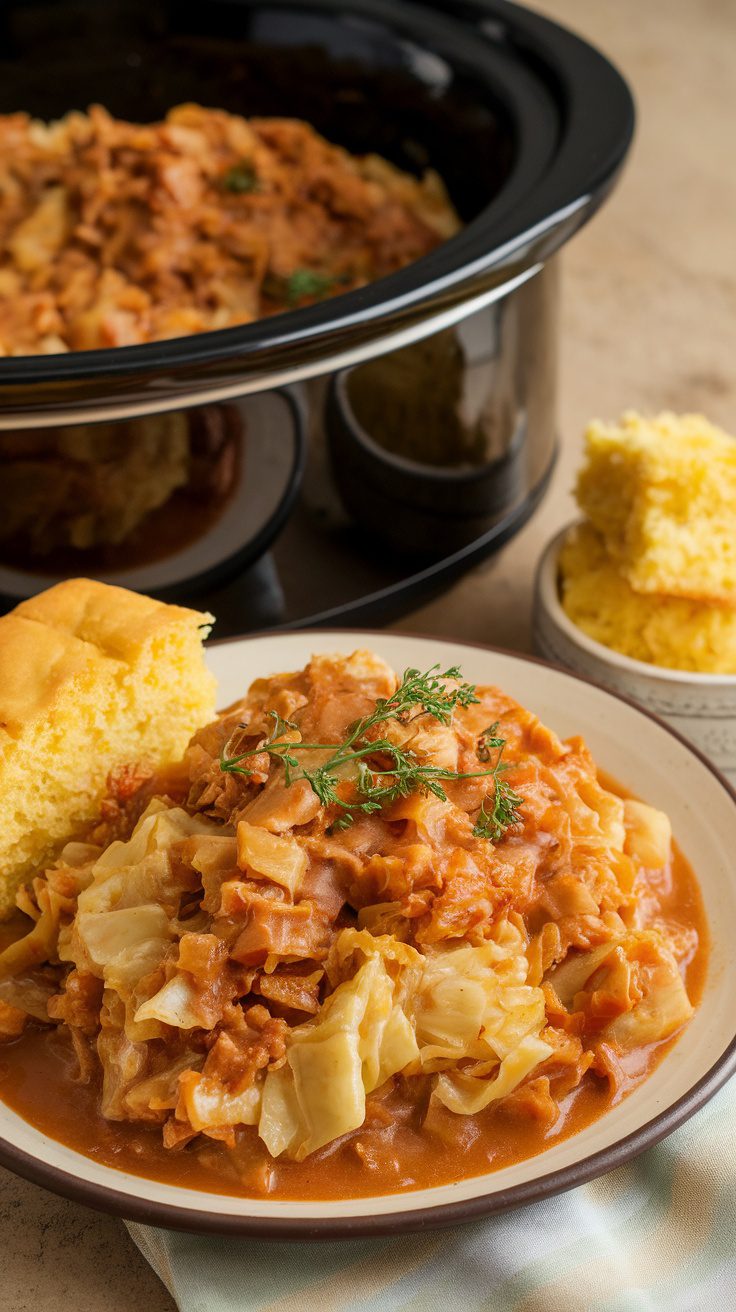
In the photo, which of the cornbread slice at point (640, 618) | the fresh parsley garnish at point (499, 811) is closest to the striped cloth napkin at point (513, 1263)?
the fresh parsley garnish at point (499, 811)

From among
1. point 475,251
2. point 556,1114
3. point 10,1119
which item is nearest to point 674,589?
point 475,251

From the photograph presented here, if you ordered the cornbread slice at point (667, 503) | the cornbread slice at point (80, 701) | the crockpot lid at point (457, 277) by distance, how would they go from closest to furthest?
1. the cornbread slice at point (80, 701)
2. the crockpot lid at point (457, 277)
3. the cornbread slice at point (667, 503)

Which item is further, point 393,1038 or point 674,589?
point 674,589

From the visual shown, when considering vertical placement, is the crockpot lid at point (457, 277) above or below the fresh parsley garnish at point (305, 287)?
above

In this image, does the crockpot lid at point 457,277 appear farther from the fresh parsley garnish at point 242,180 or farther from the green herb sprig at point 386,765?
the green herb sprig at point 386,765

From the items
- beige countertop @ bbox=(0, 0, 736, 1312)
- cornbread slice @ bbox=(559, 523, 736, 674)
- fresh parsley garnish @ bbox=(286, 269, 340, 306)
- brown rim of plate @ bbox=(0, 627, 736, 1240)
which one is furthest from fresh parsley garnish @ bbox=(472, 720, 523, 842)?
fresh parsley garnish @ bbox=(286, 269, 340, 306)

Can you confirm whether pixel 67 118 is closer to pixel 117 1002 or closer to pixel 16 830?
pixel 16 830

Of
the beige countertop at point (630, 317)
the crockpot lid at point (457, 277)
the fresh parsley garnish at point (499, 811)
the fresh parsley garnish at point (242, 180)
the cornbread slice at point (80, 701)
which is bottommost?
the beige countertop at point (630, 317)

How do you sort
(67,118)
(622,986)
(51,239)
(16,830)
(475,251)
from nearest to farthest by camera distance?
(622,986)
(16,830)
(475,251)
(51,239)
(67,118)
